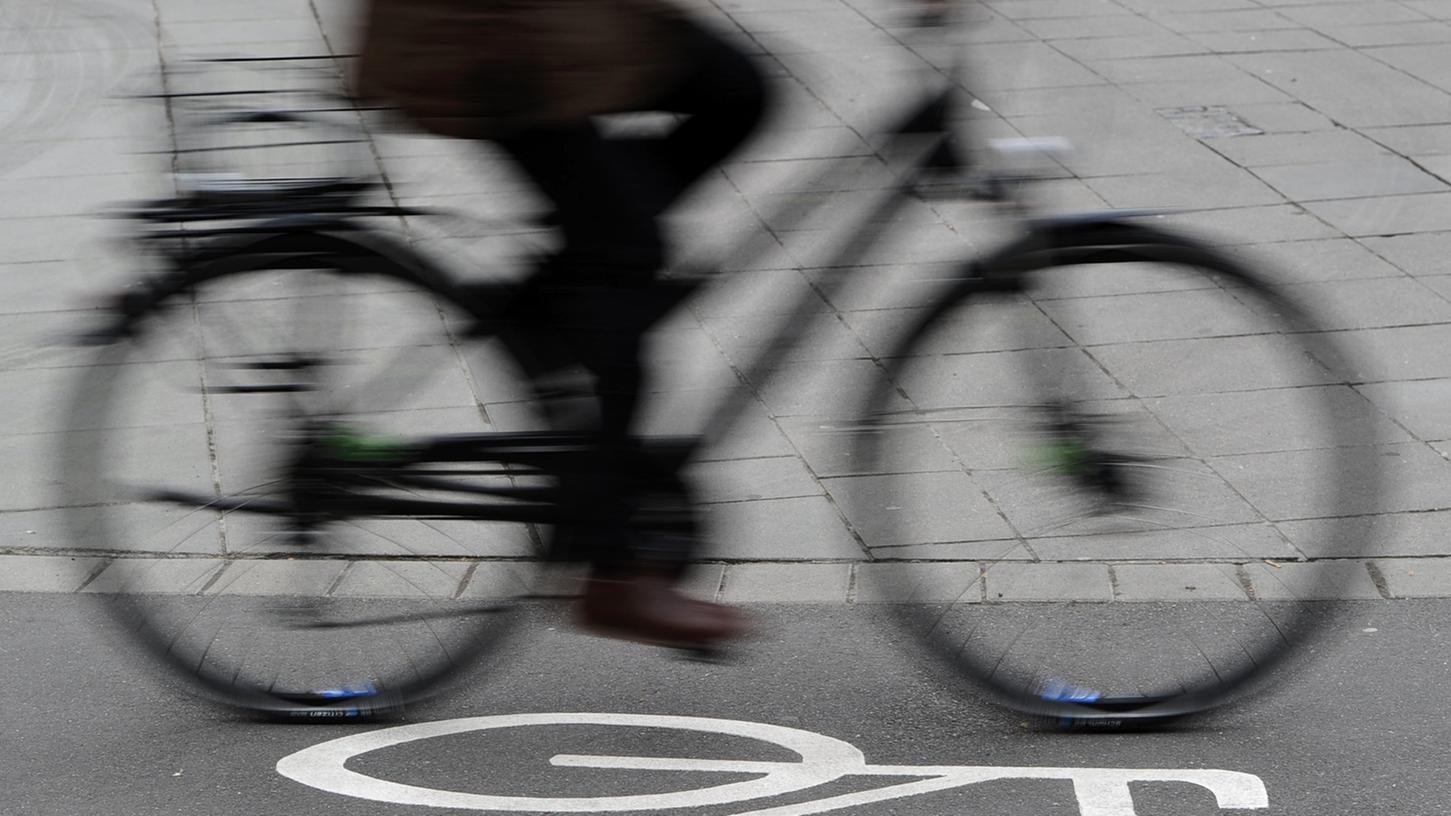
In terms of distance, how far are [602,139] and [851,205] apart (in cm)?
60

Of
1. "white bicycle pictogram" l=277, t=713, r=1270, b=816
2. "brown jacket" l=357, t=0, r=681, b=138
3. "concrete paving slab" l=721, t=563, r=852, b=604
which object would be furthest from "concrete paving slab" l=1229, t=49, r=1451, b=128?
"brown jacket" l=357, t=0, r=681, b=138

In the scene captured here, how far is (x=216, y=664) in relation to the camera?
12.0 ft

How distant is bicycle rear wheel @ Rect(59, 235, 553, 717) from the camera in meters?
3.25

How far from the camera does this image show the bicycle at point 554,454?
3205 mm

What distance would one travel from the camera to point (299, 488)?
10.9 feet

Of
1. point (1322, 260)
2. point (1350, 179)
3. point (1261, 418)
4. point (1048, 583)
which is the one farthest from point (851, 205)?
point (1350, 179)

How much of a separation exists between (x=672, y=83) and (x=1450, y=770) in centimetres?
202

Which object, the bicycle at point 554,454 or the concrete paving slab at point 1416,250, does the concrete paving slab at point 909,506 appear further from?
the concrete paving slab at point 1416,250

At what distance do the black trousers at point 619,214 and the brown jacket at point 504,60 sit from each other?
76 mm

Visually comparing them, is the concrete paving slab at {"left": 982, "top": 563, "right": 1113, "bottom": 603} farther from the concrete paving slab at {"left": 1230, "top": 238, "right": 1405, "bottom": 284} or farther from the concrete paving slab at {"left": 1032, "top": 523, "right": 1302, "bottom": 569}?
the concrete paving slab at {"left": 1230, "top": 238, "right": 1405, "bottom": 284}

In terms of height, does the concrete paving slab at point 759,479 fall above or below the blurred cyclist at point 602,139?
below

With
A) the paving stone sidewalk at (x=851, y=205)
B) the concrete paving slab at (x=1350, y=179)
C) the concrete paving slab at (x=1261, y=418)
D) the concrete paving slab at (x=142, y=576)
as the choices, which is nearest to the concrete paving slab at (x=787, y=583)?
the paving stone sidewalk at (x=851, y=205)

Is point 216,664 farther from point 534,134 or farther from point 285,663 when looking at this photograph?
point 534,134

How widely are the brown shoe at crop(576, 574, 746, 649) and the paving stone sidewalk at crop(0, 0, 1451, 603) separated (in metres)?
0.35
